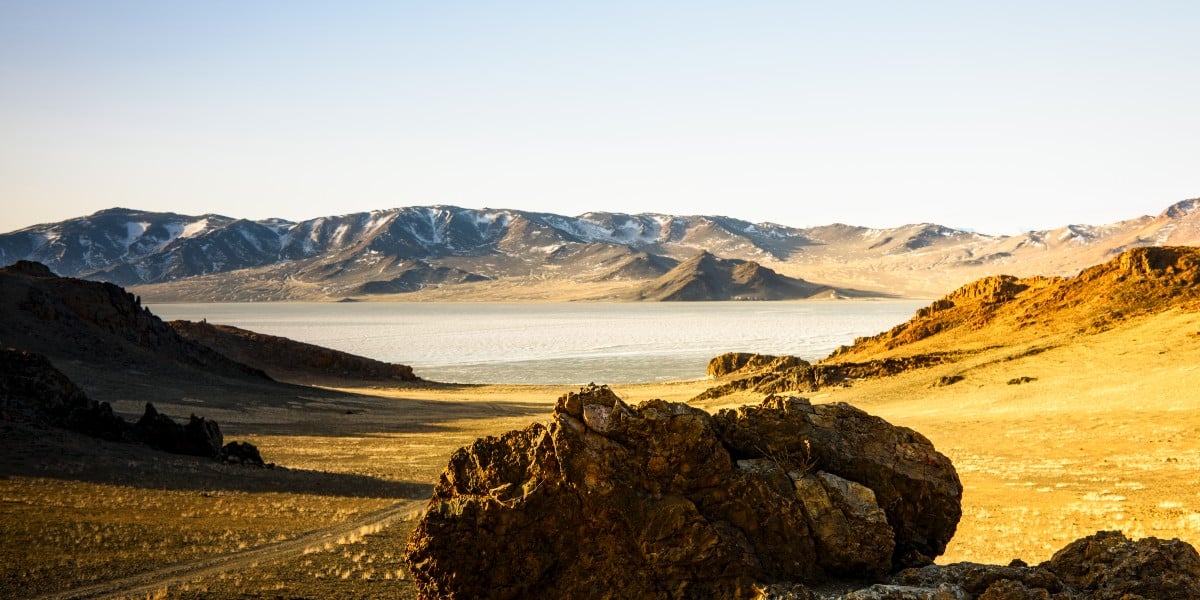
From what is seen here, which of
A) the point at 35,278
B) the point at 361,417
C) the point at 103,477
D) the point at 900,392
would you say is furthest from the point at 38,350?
the point at 900,392

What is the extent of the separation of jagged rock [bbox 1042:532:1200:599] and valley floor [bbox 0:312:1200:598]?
19.5 ft

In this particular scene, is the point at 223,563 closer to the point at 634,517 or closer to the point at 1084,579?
the point at 634,517

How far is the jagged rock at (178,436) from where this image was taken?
24.1m

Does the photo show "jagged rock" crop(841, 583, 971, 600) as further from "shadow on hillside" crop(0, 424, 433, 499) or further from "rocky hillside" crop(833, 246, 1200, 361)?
"rocky hillside" crop(833, 246, 1200, 361)

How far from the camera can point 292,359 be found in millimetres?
68500

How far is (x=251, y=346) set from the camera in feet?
227

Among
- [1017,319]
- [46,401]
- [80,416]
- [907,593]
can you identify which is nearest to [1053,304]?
[1017,319]

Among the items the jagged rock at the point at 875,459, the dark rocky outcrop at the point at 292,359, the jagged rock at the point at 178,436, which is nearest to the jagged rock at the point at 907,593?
the jagged rock at the point at 875,459

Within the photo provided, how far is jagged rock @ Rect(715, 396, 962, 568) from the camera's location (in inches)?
341

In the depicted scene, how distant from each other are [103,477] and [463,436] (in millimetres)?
16741

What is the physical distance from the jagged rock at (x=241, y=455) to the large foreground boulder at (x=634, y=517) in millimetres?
17384

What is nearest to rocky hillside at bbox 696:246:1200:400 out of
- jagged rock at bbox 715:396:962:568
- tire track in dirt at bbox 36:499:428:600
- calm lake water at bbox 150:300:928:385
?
calm lake water at bbox 150:300:928:385

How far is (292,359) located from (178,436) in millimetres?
45674

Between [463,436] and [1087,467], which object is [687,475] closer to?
[1087,467]
